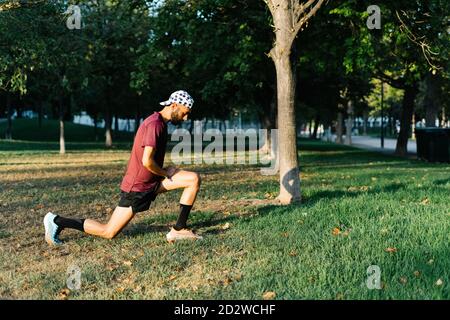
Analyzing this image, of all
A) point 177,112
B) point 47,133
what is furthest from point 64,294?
point 47,133

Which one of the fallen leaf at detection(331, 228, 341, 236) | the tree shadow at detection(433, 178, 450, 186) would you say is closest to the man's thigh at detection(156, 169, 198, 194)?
the fallen leaf at detection(331, 228, 341, 236)

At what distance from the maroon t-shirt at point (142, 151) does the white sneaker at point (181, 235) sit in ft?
2.13

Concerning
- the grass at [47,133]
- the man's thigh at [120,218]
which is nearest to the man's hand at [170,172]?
the man's thigh at [120,218]

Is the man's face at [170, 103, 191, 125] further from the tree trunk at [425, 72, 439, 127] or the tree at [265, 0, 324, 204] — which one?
the tree trunk at [425, 72, 439, 127]

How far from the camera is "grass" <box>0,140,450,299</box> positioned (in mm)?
4852

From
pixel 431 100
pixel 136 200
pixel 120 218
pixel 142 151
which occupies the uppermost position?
pixel 431 100

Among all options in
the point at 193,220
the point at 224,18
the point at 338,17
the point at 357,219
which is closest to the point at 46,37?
the point at 224,18

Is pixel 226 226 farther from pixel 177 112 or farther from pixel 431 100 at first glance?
pixel 431 100

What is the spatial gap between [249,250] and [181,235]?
1.05 meters

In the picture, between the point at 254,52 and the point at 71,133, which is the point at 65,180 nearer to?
the point at 254,52

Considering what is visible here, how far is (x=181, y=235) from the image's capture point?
22.7 feet

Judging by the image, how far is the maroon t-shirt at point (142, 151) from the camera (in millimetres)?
6527

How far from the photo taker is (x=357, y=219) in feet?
25.1

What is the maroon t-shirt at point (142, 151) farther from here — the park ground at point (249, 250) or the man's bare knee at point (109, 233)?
the park ground at point (249, 250)
